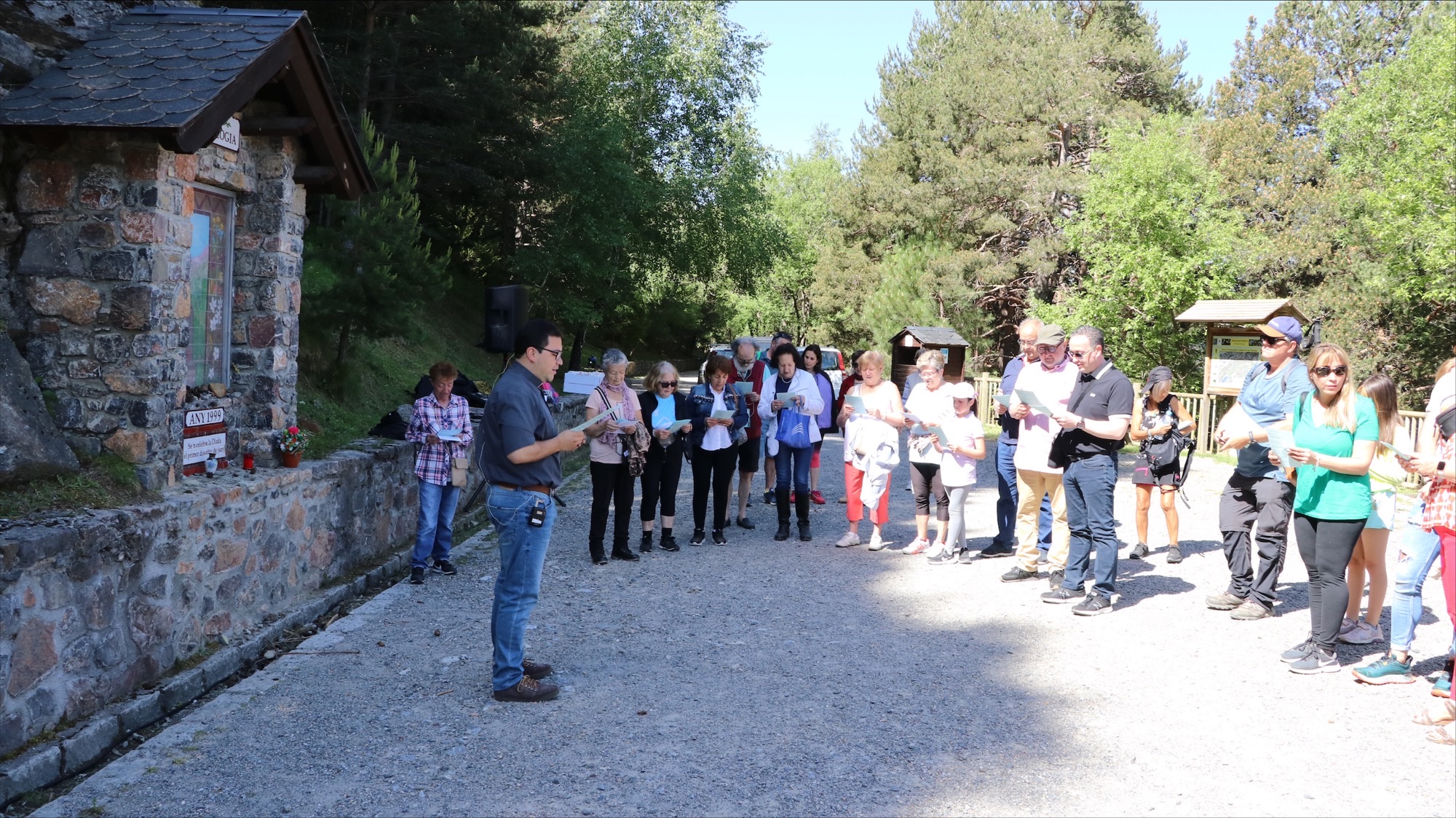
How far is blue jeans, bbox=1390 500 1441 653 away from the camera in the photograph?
5414 millimetres

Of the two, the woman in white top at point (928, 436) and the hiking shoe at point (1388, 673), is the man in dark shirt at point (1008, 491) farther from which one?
the hiking shoe at point (1388, 673)

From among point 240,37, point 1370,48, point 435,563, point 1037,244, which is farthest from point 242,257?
point 1370,48

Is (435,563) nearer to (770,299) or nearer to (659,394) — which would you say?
(659,394)

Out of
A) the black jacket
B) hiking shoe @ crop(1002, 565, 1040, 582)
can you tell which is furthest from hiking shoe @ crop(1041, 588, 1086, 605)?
the black jacket

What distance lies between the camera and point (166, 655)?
530 cm

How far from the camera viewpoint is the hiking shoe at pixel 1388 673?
538cm

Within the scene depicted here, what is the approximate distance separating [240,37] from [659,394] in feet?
13.7

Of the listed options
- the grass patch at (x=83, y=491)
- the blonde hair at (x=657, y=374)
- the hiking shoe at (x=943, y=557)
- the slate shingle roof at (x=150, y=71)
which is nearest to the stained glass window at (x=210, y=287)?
the slate shingle roof at (x=150, y=71)

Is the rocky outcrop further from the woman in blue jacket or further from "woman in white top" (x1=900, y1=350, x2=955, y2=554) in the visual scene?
"woman in white top" (x1=900, y1=350, x2=955, y2=554)

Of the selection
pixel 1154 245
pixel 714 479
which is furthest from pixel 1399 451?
pixel 1154 245

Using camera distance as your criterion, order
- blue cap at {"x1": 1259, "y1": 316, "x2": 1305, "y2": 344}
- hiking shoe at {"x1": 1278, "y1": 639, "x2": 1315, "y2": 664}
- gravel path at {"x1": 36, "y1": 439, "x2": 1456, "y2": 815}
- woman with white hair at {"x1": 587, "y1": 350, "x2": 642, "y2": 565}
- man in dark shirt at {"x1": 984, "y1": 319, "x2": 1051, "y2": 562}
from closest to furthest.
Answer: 1. gravel path at {"x1": 36, "y1": 439, "x2": 1456, "y2": 815}
2. hiking shoe at {"x1": 1278, "y1": 639, "x2": 1315, "y2": 664}
3. blue cap at {"x1": 1259, "y1": 316, "x2": 1305, "y2": 344}
4. woman with white hair at {"x1": 587, "y1": 350, "x2": 642, "y2": 565}
5. man in dark shirt at {"x1": 984, "y1": 319, "x2": 1051, "y2": 562}

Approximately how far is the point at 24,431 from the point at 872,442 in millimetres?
6158

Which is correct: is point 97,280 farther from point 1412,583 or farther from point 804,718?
point 1412,583

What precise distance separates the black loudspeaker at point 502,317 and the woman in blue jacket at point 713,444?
2.07 m
